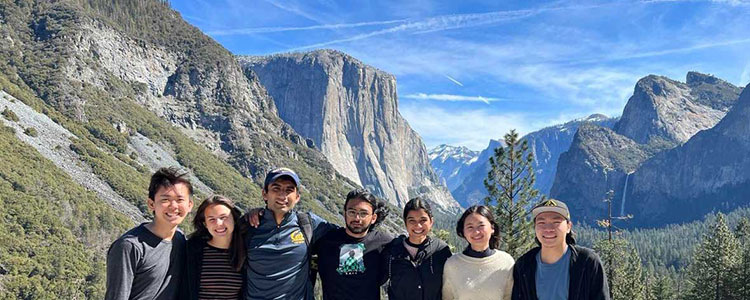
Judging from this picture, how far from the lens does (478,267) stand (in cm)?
542

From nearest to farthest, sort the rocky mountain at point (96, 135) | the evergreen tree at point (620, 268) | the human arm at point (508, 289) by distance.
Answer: the human arm at point (508, 289) < the evergreen tree at point (620, 268) < the rocky mountain at point (96, 135)

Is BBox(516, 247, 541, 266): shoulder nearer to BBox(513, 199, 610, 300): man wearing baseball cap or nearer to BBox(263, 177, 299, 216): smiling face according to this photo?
BBox(513, 199, 610, 300): man wearing baseball cap

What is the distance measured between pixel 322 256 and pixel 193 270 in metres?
1.55

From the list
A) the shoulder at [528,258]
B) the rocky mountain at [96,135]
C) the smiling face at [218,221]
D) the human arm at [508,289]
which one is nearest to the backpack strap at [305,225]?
the smiling face at [218,221]

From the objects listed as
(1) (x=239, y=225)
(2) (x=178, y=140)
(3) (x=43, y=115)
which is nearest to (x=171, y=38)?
(2) (x=178, y=140)

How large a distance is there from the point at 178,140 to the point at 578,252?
157 m

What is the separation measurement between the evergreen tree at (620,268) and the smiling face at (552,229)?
27.3m

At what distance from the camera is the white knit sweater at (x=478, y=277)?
5.30 m

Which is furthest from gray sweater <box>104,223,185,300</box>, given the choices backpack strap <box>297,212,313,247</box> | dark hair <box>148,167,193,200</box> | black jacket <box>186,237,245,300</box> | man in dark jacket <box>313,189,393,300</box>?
man in dark jacket <box>313,189,393,300</box>

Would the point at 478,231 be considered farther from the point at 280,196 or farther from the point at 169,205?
the point at 169,205

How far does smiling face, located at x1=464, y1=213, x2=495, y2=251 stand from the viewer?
5.42 m

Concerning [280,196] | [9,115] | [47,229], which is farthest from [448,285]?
[9,115]

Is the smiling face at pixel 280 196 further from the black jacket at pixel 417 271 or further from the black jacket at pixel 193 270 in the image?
the black jacket at pixel 417 271

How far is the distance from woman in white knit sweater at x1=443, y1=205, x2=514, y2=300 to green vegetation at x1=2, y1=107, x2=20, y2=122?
118 m
